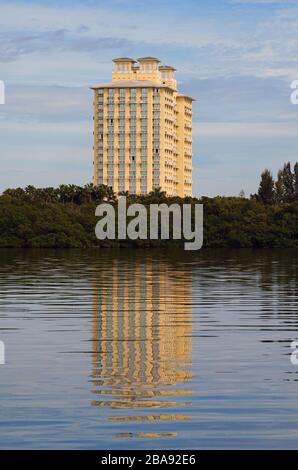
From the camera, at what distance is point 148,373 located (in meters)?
22.5

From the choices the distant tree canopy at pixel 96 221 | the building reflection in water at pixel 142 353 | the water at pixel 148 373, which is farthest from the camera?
the distant tree canopy at pixel 96 221

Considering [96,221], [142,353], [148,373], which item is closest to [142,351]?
[142,353]

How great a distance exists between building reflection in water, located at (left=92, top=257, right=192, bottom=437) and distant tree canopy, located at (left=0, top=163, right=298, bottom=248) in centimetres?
11734

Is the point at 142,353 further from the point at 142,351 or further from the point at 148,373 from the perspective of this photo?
the point at 148,373

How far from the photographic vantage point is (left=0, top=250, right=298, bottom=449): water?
17.0 metres

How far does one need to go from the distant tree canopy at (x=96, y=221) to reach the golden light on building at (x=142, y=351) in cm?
11800

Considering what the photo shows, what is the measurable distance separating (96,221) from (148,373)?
152378 millimetres

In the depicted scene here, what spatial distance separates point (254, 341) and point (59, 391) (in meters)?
9.28

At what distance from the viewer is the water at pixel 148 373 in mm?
16984

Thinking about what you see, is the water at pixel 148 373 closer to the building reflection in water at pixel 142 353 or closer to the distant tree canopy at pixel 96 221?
the building reflection in water at pixel 142 353

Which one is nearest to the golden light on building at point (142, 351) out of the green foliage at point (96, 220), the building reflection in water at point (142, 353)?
the building reflection in water at point (142, 353)

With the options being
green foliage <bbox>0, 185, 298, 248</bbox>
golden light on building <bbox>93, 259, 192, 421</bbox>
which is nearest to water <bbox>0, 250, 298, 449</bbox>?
golden light on building <bbox>93, 259, 192, 421</bbox>

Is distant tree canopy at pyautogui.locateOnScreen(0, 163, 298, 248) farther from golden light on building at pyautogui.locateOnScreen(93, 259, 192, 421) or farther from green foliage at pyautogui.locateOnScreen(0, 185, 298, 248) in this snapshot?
golden light on building at pyautogui.locateOnScreen(93, 259, 192, 421)

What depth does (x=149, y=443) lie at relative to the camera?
53.1ft
